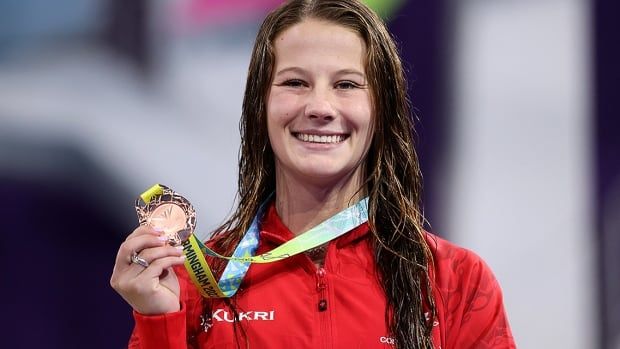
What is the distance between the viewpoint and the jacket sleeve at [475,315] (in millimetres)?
1774

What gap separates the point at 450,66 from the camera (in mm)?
2752

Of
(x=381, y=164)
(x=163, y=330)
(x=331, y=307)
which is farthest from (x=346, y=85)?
(x=163, y=330)

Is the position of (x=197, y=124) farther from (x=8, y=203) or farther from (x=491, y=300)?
(x=491, y=300)

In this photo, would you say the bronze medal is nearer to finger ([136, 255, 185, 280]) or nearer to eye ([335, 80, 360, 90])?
finger ([136, 255, 185, 280])

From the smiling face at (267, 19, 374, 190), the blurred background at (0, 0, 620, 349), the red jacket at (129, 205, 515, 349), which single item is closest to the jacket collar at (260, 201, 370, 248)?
the red jacket at (129, 205, 515, 349)

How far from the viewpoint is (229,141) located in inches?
108

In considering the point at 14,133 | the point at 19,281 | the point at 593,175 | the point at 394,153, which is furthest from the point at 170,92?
the point at 593,175

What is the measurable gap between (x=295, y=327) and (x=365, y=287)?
0.51ft

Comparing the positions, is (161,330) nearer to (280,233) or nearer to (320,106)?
(280,233)

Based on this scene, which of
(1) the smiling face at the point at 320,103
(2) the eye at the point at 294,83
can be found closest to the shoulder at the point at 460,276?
(1) the smiling face at the point at 320,103

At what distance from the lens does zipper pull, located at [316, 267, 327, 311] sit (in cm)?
171

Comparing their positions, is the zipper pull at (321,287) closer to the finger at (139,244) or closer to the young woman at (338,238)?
the young woman at (338,238)

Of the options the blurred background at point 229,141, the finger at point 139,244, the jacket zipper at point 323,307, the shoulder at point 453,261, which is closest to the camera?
the finger at point 139,244

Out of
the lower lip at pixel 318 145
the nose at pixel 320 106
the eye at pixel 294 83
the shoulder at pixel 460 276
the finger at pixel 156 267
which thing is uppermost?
the eye at pixel 294 83
